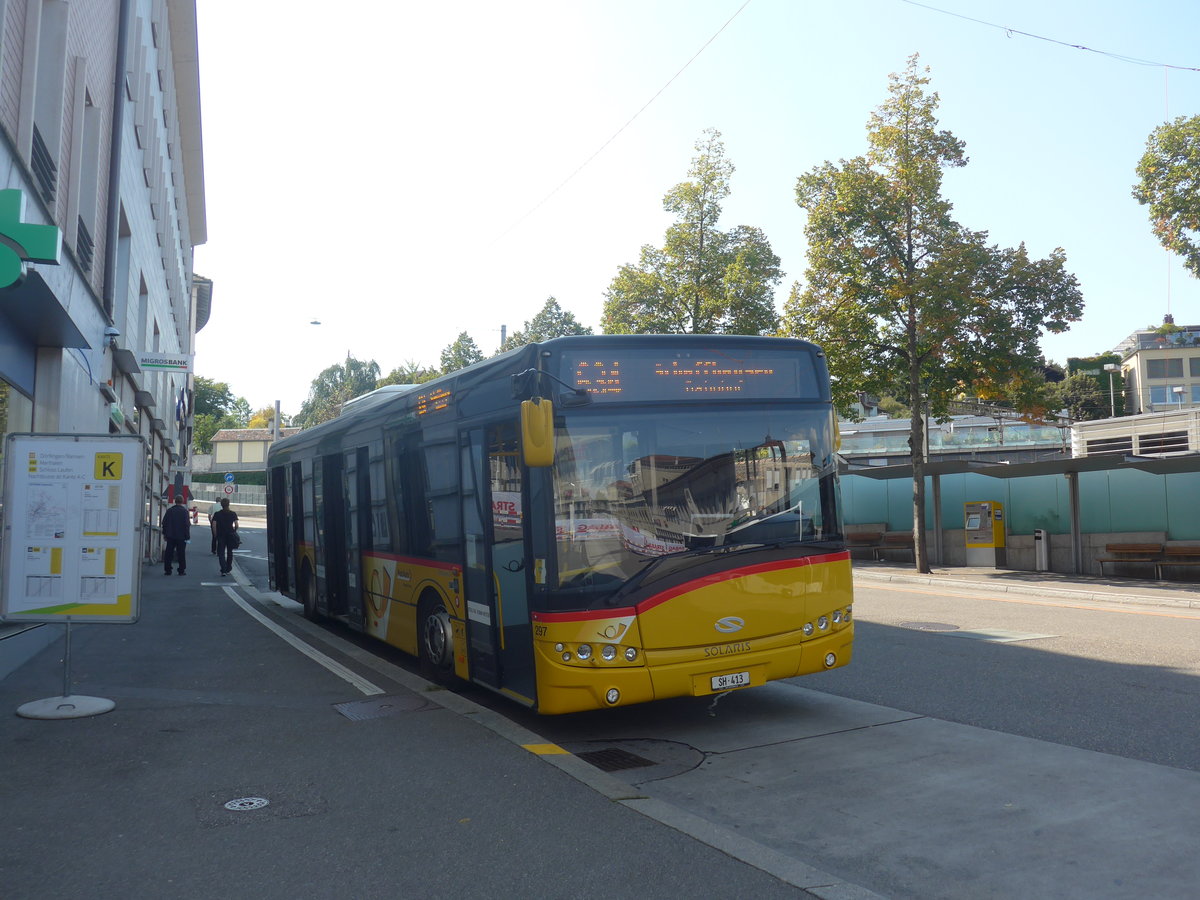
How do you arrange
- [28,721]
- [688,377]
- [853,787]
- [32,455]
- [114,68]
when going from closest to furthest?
[853,787] < [688,377] < [28,721] < [32,455] < [114,68]

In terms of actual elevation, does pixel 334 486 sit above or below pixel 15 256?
below

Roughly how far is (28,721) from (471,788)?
4.08 meters

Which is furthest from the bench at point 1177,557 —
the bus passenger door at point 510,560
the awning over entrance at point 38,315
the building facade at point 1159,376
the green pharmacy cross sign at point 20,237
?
the building facade at point 1159,376

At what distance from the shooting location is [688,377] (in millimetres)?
7109

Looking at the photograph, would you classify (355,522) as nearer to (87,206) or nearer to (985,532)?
(87,206)

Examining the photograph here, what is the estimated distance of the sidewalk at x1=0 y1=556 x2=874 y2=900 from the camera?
4.43 meters

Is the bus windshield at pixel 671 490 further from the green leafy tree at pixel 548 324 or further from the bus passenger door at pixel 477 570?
the green leafy tree at pixel 548 324

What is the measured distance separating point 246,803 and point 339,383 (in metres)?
94.0

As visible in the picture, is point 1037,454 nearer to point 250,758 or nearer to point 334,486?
point 334,486

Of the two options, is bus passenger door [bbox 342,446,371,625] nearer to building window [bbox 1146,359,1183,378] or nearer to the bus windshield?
the bus windshield

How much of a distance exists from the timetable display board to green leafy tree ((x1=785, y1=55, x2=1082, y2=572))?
17145 mm

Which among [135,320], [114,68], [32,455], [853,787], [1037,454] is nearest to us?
[853,787]

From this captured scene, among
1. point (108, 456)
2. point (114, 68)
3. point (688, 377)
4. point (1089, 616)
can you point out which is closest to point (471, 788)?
point (688, 377)

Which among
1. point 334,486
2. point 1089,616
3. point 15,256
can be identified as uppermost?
point 15,256
